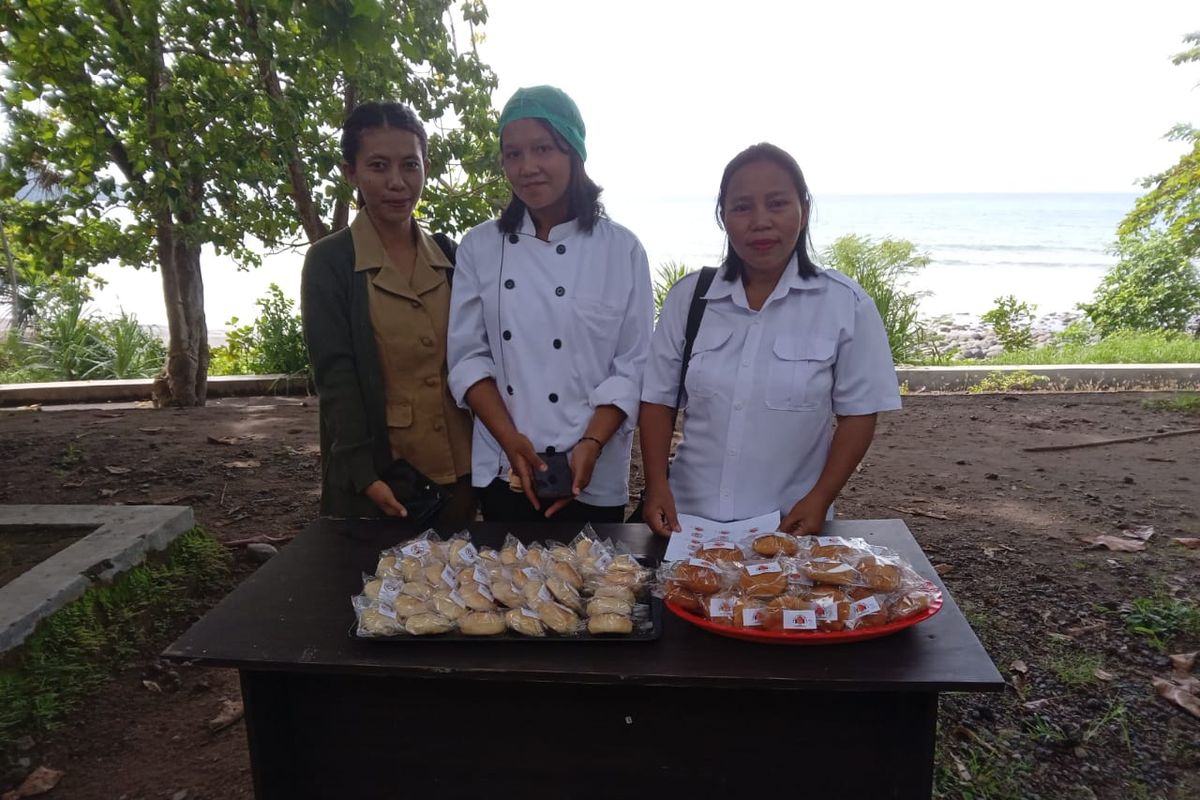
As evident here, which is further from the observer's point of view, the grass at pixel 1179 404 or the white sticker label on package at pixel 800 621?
the grass at pixel 1179 404

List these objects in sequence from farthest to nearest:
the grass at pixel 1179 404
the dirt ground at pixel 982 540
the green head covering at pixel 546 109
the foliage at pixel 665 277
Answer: the foliage at pixel 665 277 < the grass at pixel 1179 404 < the dirt ground at pixel 982 540 < the green head covering at pixel 546 109

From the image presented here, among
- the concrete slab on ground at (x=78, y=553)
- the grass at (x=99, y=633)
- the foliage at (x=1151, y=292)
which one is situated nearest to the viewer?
the grass at (x=99, y=633)

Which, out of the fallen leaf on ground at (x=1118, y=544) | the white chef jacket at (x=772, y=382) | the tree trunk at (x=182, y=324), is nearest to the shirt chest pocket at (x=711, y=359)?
the white chef jacket at (x=772, y=382)

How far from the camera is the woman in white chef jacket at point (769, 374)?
213cm

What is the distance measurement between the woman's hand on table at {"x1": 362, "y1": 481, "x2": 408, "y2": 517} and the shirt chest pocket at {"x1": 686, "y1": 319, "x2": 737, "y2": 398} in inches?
37.0

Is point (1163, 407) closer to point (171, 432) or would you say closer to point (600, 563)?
point (600, 563)

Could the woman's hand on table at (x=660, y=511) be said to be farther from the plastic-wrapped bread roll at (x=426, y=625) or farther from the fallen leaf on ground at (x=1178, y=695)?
the fallen leaf on ground at (x=1178, y=695)

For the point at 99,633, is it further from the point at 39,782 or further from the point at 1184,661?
the point at 1184,661

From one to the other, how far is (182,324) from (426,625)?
6603 mm

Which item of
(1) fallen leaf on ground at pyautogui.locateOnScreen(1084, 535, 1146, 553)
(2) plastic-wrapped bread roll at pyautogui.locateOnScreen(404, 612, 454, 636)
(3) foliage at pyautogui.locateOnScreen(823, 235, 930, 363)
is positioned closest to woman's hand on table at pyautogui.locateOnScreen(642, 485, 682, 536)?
(2) plastic-wrapped bread roll at pyautogui.locateOnScreen(404, 612, 454, 636)

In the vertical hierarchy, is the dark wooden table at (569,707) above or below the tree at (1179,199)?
below

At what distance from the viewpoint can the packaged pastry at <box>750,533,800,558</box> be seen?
1816mm

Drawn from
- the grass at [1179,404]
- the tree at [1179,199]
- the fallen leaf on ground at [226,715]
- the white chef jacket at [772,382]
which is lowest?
the fallen leaf on ground at [226,715]

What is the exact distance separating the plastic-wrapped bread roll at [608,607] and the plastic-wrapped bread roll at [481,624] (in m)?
0.19
